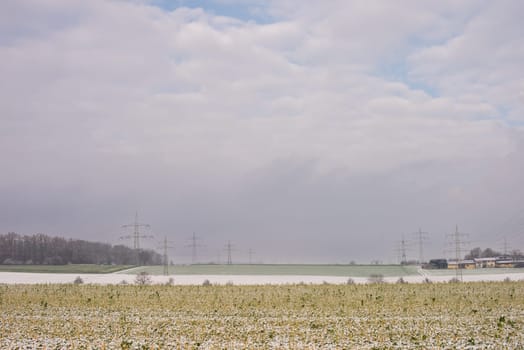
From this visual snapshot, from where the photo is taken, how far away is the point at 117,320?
120 ft

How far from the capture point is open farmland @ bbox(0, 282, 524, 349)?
28.3 meters

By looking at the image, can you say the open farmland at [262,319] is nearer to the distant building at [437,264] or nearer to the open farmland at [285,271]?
the open farmland at [285,271]

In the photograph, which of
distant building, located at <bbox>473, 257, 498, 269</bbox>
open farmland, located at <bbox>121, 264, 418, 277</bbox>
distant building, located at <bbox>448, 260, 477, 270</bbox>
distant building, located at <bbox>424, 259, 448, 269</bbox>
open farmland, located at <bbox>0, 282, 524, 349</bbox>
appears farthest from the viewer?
distant building, located at <bbox>473, 257, 498, 269</bbox>

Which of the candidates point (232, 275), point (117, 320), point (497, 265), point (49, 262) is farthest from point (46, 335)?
point (497, 265)

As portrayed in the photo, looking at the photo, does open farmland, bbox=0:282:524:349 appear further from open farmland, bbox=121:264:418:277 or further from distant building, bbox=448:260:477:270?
distant building, bbox=448:260:477:270

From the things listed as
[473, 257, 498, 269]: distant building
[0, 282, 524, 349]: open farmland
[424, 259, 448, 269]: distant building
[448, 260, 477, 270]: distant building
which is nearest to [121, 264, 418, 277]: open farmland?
[424, 259, 448, 269]: distant building

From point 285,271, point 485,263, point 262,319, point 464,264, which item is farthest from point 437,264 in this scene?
point 262,319

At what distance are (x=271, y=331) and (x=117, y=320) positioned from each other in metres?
10.8

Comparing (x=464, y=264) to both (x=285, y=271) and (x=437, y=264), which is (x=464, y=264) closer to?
(x=437, y=264)

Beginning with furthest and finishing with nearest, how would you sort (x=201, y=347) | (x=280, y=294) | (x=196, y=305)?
(x=280, y=294), (x=196, y=305), (x=201, y=347)

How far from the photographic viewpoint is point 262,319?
1454 inches

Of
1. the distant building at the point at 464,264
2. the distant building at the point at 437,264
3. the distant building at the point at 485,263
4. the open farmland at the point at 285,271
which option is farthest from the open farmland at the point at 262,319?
the distant building at the point at 485,263

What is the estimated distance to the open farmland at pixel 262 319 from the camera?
28328mm

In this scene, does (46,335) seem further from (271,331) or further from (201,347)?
(271,331)
